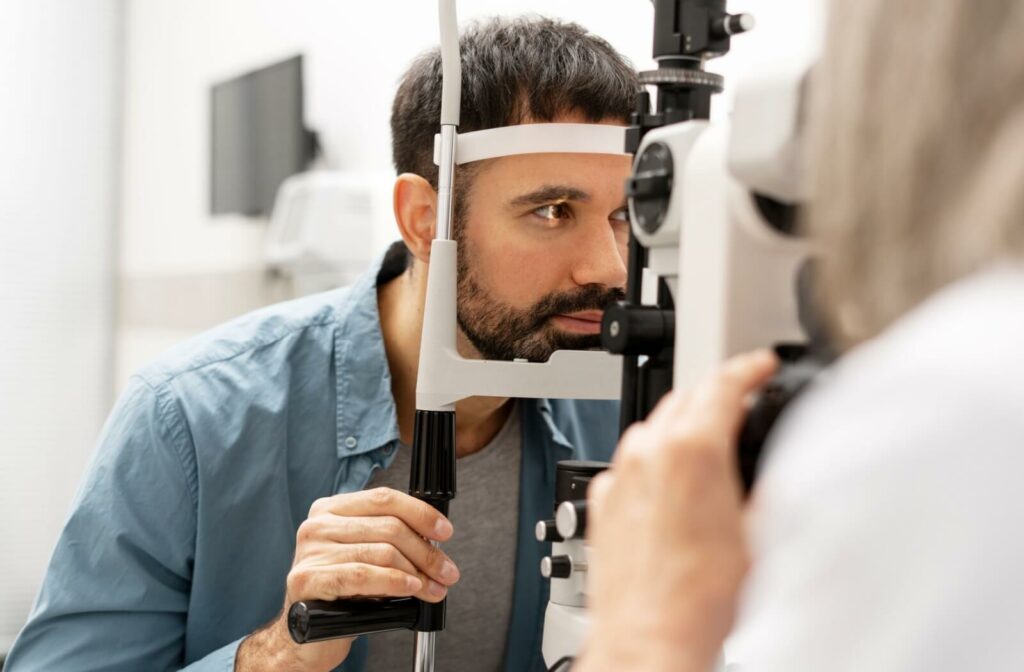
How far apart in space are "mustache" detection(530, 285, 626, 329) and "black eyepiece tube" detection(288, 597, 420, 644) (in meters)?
0.40

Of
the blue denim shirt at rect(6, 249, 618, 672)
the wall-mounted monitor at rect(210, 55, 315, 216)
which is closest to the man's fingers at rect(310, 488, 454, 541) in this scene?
the blue denim shirt at rect(6, 249, 618, 672)

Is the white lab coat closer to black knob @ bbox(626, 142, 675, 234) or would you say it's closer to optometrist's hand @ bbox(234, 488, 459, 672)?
black knob @ bbox(626, 142, 675, 234)

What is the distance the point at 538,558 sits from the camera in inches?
55.7

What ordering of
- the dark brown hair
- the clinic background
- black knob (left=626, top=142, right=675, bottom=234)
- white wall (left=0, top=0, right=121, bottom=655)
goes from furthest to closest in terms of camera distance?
white wall (left=0, top=0, right=121, bottom=655), the clinic background, the dark brown hair, black knob (left=626, top=142, right=675, bottom=234)

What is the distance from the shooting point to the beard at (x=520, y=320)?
4.06 ft

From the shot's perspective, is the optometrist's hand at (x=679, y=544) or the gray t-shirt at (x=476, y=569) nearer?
the optometrist's hand at (x=679, y=544)

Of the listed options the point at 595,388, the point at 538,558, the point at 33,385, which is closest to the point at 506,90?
the point at 595,388

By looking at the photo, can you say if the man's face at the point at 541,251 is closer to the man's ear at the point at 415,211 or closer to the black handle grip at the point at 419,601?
the man's ear at the point at 415,211

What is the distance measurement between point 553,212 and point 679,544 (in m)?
0.80

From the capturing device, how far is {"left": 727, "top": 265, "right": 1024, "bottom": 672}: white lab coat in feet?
1.24

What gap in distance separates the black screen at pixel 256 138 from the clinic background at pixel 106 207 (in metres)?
0.04

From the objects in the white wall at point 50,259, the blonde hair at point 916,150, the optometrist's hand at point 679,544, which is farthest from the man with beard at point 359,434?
the white wall at point 50,259

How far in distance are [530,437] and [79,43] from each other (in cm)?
219

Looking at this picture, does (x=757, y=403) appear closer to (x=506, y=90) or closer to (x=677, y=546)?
(x=677, y=546)
